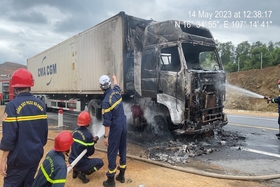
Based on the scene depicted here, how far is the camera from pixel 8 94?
1034 inches

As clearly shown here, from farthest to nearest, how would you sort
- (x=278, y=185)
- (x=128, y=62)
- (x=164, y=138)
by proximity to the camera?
(x=128, y=62) → (x=164, y=138) → (x=278, y=185)

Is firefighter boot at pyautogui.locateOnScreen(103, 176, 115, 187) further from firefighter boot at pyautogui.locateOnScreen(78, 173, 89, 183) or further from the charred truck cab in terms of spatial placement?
the charred truck cab

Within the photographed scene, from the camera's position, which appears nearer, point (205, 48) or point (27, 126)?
point (27, 126)

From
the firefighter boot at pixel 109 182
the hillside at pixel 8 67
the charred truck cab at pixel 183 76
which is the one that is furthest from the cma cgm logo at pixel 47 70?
the hillside at pixel 8 67

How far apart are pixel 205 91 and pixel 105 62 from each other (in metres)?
3.61

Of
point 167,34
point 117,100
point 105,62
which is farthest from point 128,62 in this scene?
point 117,100

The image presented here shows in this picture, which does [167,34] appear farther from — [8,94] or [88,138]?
[8,94]

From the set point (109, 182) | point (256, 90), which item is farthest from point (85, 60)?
point (256, 90)

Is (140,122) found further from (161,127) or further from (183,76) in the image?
(183,76)

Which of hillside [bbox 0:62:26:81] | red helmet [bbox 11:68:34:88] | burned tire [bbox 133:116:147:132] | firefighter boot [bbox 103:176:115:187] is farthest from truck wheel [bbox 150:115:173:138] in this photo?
hillside [bbox 0:62:26:81]

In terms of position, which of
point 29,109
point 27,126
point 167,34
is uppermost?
point 167,34

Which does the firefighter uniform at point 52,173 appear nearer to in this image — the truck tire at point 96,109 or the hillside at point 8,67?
the truck tire at point 96,109

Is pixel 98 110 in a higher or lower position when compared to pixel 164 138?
higher

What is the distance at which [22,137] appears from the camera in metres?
2.60
